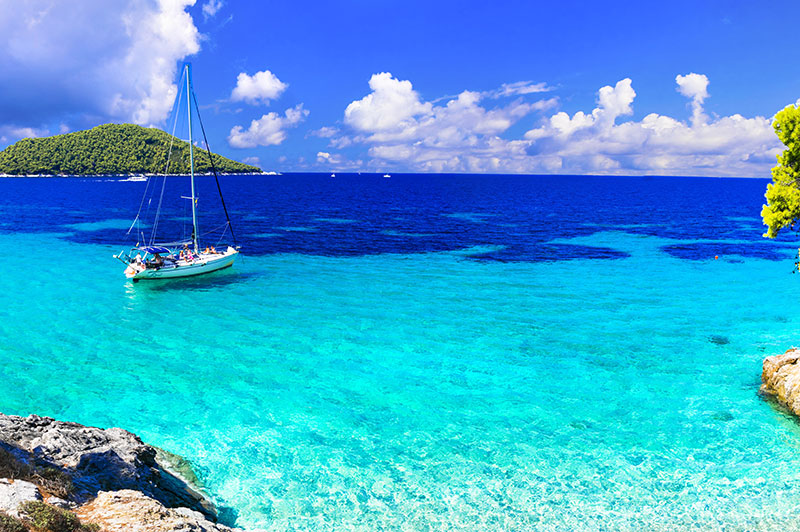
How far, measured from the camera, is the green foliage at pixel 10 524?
26.8 feet

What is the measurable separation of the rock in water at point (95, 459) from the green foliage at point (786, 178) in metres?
25.8

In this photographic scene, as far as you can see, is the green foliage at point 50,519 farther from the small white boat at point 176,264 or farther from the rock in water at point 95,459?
the small white boat at point 176,264

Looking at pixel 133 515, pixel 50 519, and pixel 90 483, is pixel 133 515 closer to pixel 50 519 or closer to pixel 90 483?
pixel 50 519

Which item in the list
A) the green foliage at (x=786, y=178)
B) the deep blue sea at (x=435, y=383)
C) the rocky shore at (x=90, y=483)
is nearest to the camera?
the rocky shore at (x=90, y=483)

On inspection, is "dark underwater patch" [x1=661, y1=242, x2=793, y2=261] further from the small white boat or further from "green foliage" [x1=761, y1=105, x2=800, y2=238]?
the small white boat

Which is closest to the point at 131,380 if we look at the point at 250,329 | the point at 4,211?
the point at 250,329

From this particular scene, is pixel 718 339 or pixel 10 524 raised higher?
pixel 10 524

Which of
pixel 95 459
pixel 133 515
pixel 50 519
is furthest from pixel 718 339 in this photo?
pixel 50 519

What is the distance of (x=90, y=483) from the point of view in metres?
12.0

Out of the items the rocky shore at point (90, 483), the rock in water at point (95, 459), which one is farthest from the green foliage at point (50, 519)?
the rock in water at point (95, 459)

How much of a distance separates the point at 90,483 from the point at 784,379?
26355mm

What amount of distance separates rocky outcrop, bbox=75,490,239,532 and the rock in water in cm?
62

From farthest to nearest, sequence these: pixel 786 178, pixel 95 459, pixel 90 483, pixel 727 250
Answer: pixel 727 250 < pixel 786 178 < pixel 95 459 < pixel 90 483

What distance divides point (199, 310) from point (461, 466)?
2461cm
